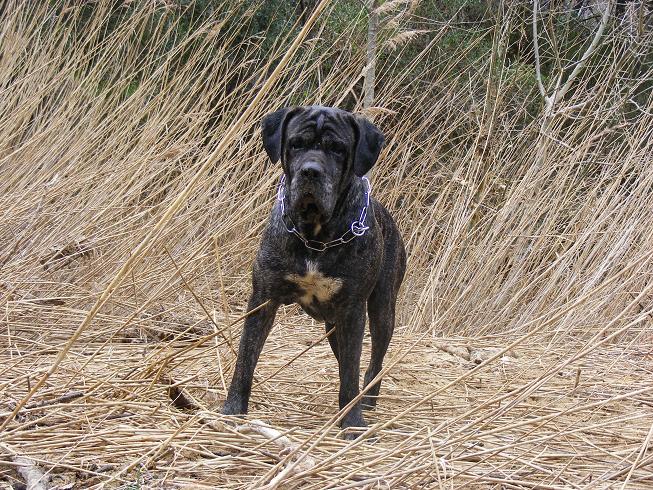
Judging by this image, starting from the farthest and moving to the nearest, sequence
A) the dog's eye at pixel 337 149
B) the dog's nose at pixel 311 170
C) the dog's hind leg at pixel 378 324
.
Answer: the dog's hind leg at pixel 378 324, the dog's eye at pixel 337 149, the dog's nose at pixel 311 170

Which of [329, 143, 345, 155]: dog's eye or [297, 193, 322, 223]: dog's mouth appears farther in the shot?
[329, 143, 345, 155]: dog's eye

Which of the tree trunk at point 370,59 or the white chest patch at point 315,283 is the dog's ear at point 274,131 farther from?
the tree trunk at point 370,59

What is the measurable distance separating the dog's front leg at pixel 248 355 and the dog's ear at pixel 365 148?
27.4 inches

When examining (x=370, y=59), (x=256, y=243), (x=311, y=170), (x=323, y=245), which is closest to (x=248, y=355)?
(x=323, y=245)

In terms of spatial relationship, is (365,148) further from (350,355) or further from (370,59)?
(370,59)

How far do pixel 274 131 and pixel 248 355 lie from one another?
38.0 inches

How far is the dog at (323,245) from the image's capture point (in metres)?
3.69

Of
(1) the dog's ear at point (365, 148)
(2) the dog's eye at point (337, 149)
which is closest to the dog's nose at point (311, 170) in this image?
(2) the dog's eye at point (337, 149)

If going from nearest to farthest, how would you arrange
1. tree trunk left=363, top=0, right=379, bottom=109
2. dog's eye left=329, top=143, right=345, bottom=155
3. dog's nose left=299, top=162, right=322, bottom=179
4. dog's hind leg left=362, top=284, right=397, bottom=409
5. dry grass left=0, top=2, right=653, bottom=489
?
1. dog's nose left=299, top=162, right=322, bottom=179
2. dog's eye left=329, top=143, right=345, bottom=155
3. dog's hind leg left=362, top=284, right=397, bottom=409
4. dry grass left=0, top=2, right=653, bottom=489
5. tree trunk left=363, top=0, right=379, bottom=109

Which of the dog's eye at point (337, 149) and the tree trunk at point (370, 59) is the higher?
the tree trunk at point (370, 59)

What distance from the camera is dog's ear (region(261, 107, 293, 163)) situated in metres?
3.82

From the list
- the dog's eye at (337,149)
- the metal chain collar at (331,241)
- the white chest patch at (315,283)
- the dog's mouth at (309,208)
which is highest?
the dog's eye at (337,149)

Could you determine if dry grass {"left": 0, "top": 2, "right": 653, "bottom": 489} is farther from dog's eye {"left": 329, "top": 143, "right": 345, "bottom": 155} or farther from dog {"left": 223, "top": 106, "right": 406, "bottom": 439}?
dog's eye {"left": 329, "top": 143, "right": 345, "bottom": 155}

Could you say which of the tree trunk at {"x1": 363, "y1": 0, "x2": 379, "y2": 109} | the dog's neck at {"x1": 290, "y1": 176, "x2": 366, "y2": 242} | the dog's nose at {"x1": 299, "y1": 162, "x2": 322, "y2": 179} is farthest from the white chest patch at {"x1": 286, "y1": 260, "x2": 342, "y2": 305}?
the tree trunk at {"x1": 363, "y1": 0, "x2": 379, "y2": 109}
